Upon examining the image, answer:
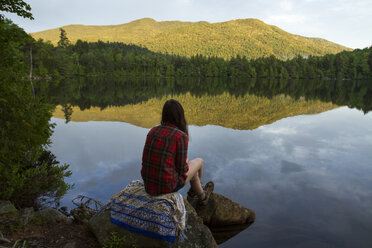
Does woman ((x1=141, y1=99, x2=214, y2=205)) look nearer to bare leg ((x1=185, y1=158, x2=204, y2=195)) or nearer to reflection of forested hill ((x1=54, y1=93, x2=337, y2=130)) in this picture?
bare leg ((x1=185, y1=158, x2=204, y2=195))

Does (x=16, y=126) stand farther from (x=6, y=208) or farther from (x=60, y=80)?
(x=60, y=80)

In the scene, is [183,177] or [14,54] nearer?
[183,177]

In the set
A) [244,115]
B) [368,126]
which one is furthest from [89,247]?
[368,126]

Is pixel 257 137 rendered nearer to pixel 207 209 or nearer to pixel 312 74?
pixel 207 209

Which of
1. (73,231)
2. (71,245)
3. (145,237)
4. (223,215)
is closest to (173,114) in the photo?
(145,237)

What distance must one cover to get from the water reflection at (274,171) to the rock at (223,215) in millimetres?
305

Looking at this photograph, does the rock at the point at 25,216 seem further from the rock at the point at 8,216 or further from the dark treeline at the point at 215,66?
the dark treeline at the point at 215,66

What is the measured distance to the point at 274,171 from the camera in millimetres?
9750

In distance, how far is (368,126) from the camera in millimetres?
19031

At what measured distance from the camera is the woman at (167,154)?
4.20 metres

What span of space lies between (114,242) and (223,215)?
2861 millimetres

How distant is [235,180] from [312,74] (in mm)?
138814

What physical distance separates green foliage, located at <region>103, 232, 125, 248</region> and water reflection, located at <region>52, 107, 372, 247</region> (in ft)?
8.32

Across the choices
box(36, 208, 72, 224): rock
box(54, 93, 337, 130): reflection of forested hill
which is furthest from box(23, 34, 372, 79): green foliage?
box(36, 208, 72, 224): rock
